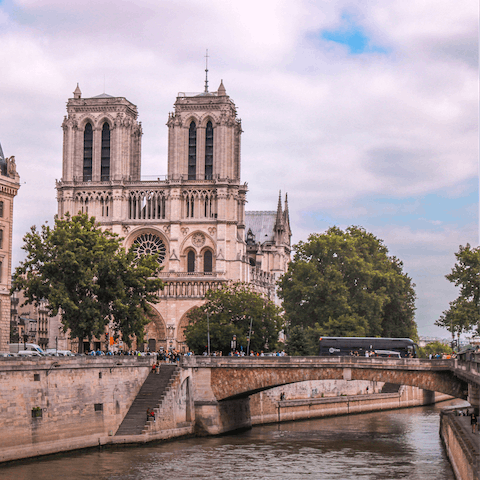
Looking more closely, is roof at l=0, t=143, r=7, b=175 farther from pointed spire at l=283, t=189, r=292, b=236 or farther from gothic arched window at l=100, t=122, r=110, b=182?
pointed spire at l=283, t=189, r=292, b=236

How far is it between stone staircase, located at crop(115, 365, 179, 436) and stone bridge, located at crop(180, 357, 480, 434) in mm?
1391

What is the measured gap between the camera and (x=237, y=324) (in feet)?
288

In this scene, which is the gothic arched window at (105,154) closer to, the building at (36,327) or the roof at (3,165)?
the building at (36,327)

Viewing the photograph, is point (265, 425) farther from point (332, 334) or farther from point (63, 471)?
point (63, 471)

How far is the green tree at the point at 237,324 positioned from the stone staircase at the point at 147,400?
2897 centimetres

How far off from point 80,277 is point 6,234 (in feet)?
20.8

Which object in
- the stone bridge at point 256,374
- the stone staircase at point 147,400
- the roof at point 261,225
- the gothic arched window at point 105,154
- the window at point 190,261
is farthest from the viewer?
the roof at point 261,225

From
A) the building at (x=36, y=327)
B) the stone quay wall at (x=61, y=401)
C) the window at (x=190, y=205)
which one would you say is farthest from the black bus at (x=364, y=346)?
the window at (x=190, y=205)

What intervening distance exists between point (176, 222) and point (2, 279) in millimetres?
55265

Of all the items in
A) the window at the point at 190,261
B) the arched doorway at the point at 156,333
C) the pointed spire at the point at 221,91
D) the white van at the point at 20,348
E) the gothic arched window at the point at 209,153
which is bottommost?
the white van at the point at 20,348

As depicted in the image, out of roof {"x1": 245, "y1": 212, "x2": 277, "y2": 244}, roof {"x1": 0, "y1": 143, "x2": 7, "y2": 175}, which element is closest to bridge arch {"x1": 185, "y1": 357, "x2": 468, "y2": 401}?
roof {"x1": 0, "y1": 143, "x2": 7, "y2": 175}

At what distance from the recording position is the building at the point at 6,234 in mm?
59312

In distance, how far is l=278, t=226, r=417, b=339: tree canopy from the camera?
278ft

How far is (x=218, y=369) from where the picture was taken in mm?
57781
